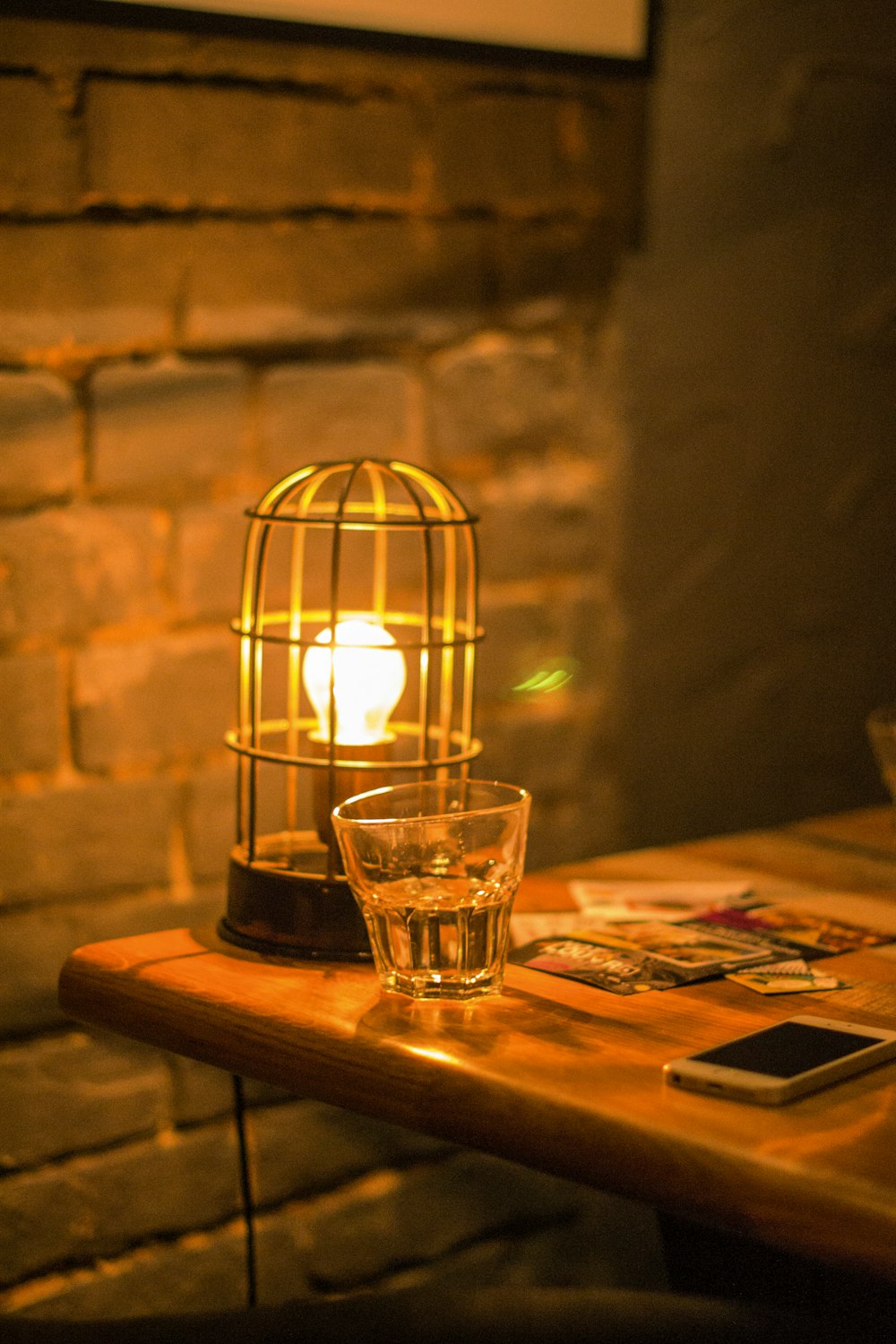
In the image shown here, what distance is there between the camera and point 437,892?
1.00 metres

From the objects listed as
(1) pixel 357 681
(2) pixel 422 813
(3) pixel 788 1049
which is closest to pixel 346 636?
(1) pixel 357 681

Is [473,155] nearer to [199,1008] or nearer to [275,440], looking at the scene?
[275,440]

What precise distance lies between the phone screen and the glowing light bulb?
39cm

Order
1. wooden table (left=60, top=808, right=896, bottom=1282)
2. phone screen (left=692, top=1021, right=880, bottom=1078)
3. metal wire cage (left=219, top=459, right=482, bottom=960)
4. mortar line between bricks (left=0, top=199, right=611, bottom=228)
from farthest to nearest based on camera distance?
mortar line between bricks (left=0, top=199, right=611, bottom=228), metal wire cage (left=219, top=459, right=482, bottom=960), phone screen (left=692, top=1021, right=880, bottom=1078), wooden table (left=60, top=808, right=896, bottom=1282)

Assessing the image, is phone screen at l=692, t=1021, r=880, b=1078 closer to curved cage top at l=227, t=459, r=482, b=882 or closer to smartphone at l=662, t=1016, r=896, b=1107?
smartphone at l=662, t=1016, r=896, b=1107

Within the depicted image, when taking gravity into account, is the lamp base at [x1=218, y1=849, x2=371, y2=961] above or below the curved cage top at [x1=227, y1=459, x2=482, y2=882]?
below

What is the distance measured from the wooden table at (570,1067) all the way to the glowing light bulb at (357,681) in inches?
7.6

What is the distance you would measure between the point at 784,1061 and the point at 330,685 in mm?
423

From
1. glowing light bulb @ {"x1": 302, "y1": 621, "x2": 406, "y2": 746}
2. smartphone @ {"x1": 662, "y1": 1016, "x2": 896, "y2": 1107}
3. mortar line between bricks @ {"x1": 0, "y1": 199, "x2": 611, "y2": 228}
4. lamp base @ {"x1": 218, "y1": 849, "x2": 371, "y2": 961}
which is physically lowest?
smartphone @ {"x1": 662, "y1": 1016, "x2": 896, "y2": 1107}

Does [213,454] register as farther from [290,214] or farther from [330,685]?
[330,685]

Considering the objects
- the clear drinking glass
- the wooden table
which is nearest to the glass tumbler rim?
the clear drinking glass

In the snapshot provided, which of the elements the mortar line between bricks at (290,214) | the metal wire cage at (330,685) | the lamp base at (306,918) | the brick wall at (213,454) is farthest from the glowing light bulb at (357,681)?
the mortar line between bricks at (290,214)

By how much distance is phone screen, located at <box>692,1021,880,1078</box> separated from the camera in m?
0.86

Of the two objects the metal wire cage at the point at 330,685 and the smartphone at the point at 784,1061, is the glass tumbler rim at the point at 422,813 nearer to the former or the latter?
the metal wire cage at the point at 330,685
